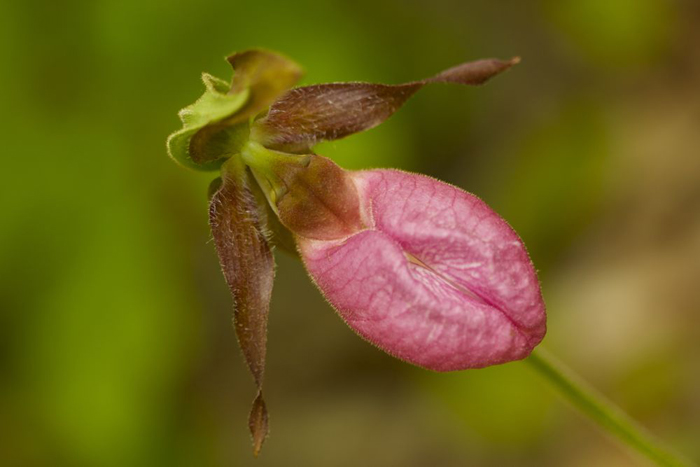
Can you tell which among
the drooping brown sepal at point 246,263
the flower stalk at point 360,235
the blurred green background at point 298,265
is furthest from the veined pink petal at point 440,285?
the blurred green background at point 298,265

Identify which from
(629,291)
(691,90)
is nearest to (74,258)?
(629,291)

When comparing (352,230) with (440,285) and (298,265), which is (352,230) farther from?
(298,265)

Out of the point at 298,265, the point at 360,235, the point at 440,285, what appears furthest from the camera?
the point at 298,265

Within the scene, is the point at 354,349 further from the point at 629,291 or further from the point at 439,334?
the point at 439,334

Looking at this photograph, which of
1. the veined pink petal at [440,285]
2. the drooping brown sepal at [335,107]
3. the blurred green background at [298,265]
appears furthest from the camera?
the blurred green background at [298,265]

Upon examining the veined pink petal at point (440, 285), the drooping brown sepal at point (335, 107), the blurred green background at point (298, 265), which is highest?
the drooping brown sepal at point (335, 107)

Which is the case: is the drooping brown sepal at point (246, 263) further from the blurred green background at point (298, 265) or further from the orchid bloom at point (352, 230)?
the blurred green background at point (298, 265)

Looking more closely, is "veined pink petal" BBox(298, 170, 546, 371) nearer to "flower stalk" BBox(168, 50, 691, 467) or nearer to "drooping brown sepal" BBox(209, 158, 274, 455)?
"flower stalk" BBox(168, 50, 691, 467)

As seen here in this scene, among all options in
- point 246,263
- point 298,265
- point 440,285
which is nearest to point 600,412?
point 440,285
